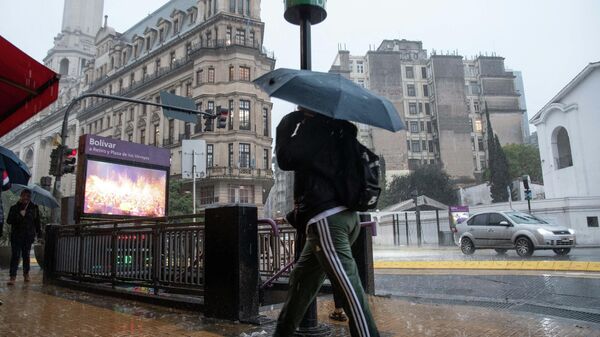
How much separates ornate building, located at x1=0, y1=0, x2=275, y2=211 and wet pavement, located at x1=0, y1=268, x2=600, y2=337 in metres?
39.1

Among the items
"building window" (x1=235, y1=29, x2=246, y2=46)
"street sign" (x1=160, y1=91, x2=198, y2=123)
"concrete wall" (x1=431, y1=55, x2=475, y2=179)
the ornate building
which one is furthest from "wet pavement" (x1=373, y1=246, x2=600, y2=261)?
"concrete wall" (x1=431, y1=55, x2=475, y2=179)

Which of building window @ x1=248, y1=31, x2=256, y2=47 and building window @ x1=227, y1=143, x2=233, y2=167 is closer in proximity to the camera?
building window @ x1=227, y1=143, x2=233, y2=167

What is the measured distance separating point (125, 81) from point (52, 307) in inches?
2362

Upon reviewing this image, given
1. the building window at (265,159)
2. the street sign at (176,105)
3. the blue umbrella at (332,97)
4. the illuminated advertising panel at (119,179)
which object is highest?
the building window at (265,159)

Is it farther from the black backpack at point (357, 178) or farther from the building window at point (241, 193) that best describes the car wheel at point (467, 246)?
the building window at point (241, 193)

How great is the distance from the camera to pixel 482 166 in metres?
81.8

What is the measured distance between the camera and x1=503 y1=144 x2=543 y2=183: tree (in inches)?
2837

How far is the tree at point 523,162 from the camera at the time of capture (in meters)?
72.1

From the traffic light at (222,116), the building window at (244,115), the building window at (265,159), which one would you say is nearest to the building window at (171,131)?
the building window at (244,115)

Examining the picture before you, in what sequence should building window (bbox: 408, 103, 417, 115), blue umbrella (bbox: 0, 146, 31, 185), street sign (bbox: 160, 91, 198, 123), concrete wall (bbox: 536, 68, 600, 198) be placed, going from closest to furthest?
blue umbrella (bbox: 0, 146, 31, 185)
street sign (bbox: 160, 91, 198, 123)
concrete wall (bbox: 536, 68, 600, 198)
building window (bbox: 408, 103, 417, 115)

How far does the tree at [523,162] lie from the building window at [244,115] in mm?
47260

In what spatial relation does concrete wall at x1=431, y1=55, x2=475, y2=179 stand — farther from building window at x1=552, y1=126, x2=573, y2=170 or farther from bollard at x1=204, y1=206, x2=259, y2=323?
bollard at x1=204, y1=206, x2=259, y2=323

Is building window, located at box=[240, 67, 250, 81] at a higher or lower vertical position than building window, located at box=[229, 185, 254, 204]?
higher

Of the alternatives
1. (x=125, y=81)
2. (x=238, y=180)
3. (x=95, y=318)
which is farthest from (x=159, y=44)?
(x=95, y=318)
